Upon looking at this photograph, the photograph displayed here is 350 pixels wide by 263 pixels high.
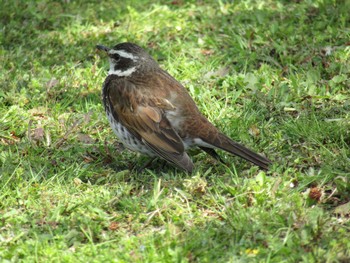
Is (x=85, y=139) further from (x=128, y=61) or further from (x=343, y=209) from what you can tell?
(x=343, y=209)

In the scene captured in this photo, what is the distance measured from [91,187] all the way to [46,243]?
48.1 inches

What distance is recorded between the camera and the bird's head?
8398 millimetres

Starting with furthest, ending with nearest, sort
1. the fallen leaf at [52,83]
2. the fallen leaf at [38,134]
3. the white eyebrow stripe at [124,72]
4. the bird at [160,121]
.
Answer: the fallen leaf at [52,83] → the fallen leaf at [38,134] → the white eyebrow stripe at [124,72] → the bird at [160,121]

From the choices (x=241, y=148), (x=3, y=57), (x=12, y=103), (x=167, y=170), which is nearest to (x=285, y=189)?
(x=241, y=148)

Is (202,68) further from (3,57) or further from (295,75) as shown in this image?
(3,57)

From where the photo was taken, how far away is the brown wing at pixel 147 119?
7.55 m

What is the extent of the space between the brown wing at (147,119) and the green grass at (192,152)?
30 centimetres

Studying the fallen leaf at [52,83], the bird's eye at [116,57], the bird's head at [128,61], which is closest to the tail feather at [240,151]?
the bird's head at [128,61]

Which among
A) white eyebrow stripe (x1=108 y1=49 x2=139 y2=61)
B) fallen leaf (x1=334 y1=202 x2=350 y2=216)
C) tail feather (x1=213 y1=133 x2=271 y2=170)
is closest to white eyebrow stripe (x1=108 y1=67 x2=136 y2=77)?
white eyebrow stripe (x1=108 y1=49 x2=139 y2=61)

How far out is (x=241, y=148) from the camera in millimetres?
7473

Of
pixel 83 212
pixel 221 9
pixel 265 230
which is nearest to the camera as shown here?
pixel 265 230

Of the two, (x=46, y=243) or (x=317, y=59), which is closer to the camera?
(x=46, y=243)

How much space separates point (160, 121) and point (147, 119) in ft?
0.47

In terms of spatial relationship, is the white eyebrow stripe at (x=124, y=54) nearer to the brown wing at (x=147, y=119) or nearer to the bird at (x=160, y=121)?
the bird at (x=160, y=121)
